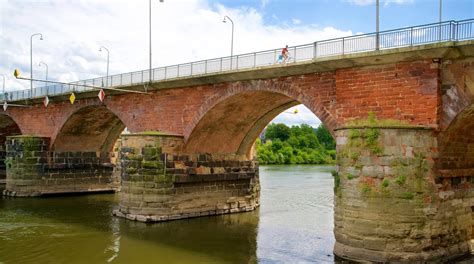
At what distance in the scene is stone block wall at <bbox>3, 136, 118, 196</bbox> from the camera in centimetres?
2812

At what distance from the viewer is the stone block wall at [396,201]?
12664mm

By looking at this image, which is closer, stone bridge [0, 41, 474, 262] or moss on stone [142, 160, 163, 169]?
stone bridge [0, 41, 474, 262]

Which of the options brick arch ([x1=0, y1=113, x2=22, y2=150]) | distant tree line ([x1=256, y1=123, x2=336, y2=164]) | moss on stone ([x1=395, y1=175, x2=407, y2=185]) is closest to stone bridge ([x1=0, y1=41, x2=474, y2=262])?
moss on stone ([x1=395, y1=175, x2=407, y2=185])

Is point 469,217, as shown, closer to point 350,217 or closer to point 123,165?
point 350,217

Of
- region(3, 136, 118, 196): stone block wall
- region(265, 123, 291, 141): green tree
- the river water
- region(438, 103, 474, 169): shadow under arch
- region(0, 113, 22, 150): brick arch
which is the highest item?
region(265, 123, 291, 141): green tree

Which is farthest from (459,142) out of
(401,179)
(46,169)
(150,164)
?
(46,169)

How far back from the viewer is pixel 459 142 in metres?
14.0

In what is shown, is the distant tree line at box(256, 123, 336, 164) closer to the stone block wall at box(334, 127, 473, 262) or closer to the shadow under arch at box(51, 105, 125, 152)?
the shadow under arch at box(51, 105, 125, 152)

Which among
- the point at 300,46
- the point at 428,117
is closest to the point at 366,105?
the point at 428,117

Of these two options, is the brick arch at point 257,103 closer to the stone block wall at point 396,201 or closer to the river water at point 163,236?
the stone block wall at point 396,201

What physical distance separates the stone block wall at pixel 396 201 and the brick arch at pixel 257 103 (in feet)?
7.66

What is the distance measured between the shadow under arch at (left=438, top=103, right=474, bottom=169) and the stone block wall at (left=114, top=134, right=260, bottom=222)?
34.5ft

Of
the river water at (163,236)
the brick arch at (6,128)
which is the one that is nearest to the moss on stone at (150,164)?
the river water at (163,236)

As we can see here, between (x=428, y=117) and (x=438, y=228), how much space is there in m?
3.00
